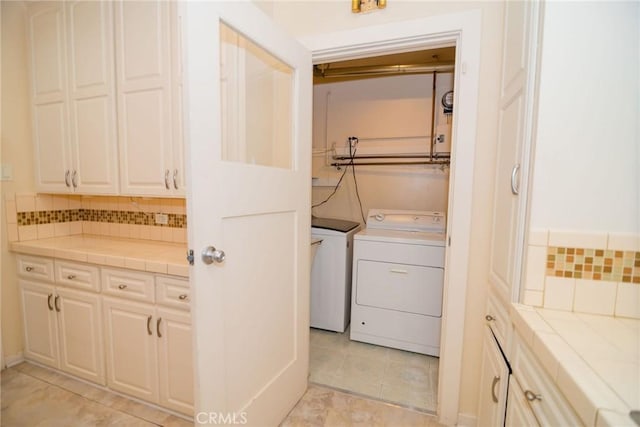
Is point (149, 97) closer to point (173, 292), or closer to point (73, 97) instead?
point (73, 97)

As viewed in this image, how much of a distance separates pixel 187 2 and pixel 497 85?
4.27 feet

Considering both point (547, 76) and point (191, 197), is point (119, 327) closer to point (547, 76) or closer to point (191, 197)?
point (191, 197)

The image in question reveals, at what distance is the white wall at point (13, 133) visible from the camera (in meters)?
1.92

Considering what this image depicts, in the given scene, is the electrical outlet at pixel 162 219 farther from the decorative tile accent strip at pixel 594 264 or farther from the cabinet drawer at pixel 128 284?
the decorative tile accent strip at pixel 594 264

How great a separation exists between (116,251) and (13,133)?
1172 millimetres

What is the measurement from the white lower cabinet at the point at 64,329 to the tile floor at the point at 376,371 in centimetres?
134

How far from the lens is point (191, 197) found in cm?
92

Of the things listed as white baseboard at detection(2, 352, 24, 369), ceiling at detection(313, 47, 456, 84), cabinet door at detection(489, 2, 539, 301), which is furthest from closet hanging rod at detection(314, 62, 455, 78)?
white baseboard at detection(2, 352, 24, 369)

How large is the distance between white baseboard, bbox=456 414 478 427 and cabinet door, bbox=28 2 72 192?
2741mm

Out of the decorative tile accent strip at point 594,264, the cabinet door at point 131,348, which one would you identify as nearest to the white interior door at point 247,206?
the cabinet door at point 131,348

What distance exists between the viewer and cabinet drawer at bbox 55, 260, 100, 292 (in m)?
1.67

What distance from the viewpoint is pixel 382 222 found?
259 centimetres

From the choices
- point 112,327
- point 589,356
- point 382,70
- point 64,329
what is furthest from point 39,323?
point 382,70

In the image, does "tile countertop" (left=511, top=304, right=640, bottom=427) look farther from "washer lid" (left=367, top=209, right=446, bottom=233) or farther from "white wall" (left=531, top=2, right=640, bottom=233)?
"washer lid" (left=367, top=209, right=446, bottom=233)
